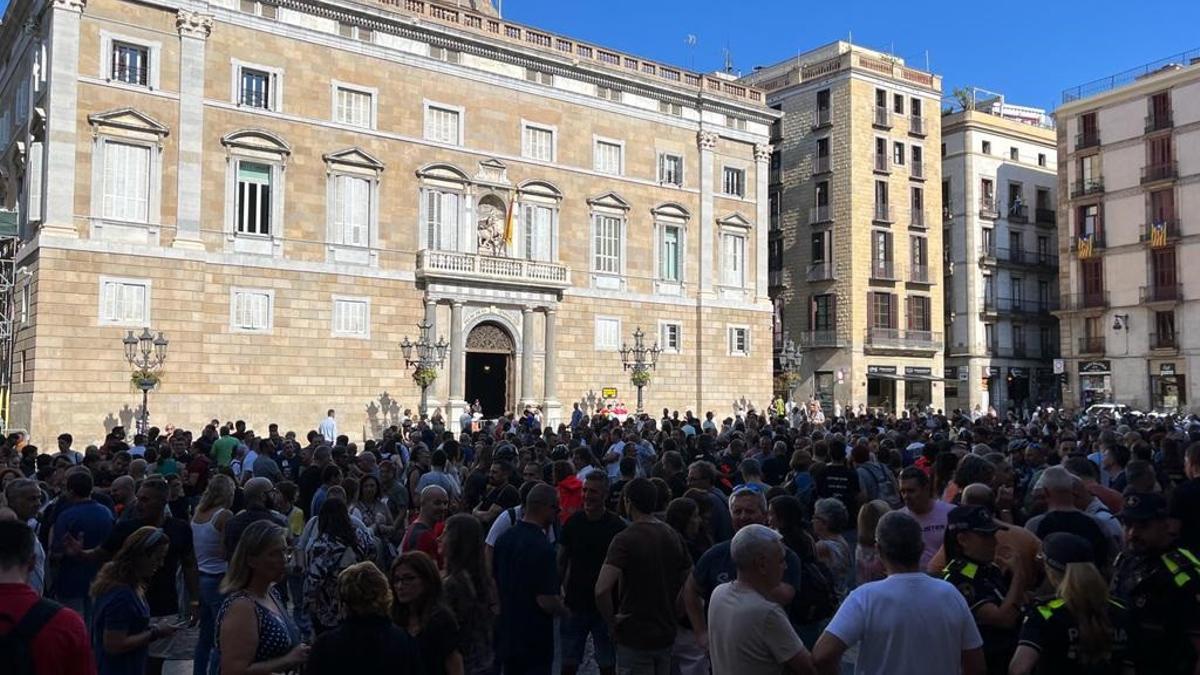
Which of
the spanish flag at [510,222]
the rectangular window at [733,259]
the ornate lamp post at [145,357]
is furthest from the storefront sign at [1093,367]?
the ornate lamp post at [145,357]

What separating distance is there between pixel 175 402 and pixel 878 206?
101ft

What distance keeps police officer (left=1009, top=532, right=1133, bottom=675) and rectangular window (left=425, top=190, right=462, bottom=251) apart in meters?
27.6

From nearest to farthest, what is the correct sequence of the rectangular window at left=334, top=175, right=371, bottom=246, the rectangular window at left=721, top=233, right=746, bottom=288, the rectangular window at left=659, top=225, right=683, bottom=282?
the rectangular window at left=334, top=175, right=371, bottom=246
the rectangular window at left=659, top=225, right=683, bottom=282
the rectangular window at left=721, top=233, right=746, bottom=288

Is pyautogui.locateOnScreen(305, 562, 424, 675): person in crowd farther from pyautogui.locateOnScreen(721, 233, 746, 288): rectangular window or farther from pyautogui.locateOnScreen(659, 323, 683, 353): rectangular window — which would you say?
pyautogui.locateOnScreen(721, 233, 746, 288): rectangular window

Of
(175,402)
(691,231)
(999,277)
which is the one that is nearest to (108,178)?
(175,402)

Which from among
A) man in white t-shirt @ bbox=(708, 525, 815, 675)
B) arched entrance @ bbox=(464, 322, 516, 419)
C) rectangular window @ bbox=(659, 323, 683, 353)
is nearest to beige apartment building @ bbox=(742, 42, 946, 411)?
rectangular window @ bbox=(659, 323, 683, 353)

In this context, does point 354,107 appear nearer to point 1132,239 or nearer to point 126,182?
point 126,182

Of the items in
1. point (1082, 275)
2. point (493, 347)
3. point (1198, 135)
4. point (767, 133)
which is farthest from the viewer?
point (1082, 275)

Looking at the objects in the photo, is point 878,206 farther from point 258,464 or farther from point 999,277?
point 258,464

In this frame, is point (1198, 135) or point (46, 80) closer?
point (46, 80)

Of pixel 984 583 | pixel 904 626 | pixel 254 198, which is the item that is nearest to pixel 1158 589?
pixel 984 583

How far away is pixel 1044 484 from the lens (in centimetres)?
612

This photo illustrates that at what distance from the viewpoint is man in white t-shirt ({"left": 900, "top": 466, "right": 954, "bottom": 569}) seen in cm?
665

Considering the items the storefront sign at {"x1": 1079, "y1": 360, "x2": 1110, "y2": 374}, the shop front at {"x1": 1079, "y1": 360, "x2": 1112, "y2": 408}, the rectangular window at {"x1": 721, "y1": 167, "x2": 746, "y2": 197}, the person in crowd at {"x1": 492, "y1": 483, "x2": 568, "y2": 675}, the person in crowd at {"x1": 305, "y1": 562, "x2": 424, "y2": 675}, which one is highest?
the rectangular window at {"x1": 721, "y1": 167, "x2": 746, "y2": 197}
